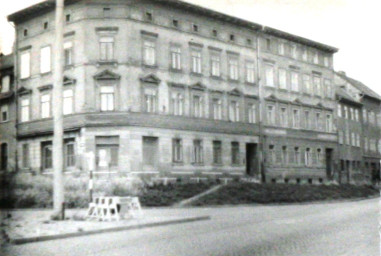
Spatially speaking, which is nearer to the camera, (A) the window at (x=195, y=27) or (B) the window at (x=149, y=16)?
(B) the window at (x=149, y=16)

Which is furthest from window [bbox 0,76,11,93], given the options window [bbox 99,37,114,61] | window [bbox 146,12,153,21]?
window [bbox 146,12,153,21]

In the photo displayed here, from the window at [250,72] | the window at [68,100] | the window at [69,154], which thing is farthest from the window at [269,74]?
the window at [69,154]

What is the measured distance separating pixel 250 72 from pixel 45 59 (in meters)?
10.6

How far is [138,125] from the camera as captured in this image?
85.1ft

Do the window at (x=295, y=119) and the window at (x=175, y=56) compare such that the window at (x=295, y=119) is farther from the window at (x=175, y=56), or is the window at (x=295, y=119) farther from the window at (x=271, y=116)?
the window at (x=175, y=56)

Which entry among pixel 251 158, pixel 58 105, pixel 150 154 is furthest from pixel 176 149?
pixel 58 105

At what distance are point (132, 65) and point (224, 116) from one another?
17.7 ft

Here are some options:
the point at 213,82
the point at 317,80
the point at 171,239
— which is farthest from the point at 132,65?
the point at 171,239

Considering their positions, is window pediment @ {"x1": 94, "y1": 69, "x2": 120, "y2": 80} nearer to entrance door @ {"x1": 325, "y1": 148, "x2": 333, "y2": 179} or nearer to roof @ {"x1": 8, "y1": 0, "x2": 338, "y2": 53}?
roof @ {"x1": 8, "y1": 0, "x2": 338, "y2": 53}

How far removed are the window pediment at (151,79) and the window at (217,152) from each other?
15.2ft

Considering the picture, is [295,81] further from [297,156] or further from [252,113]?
[297,156]

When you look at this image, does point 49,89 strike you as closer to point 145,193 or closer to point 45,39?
point 45,39

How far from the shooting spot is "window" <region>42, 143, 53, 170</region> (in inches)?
753

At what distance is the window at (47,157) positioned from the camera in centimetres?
1913
